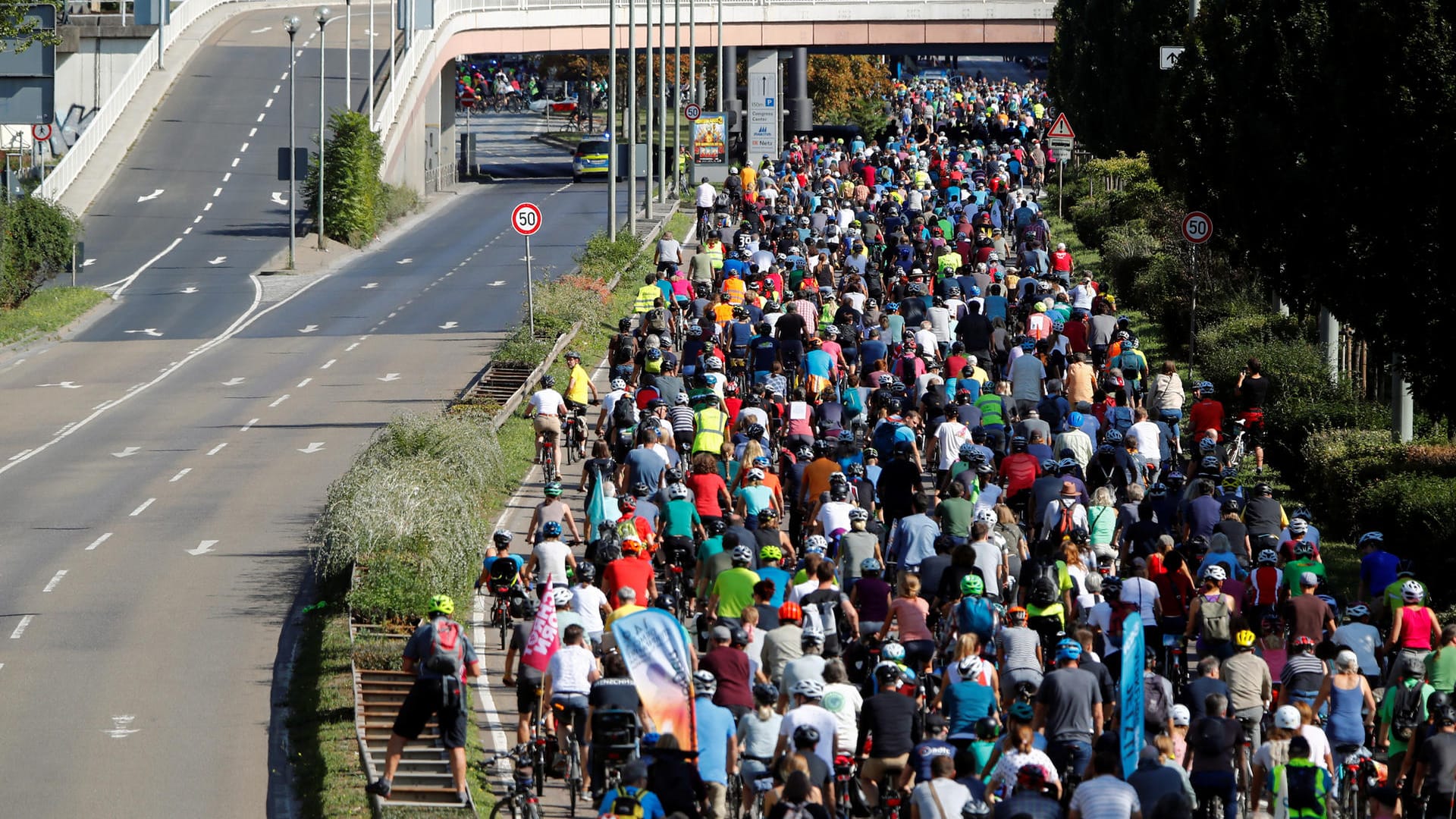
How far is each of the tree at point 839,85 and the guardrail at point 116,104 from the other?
30382mm

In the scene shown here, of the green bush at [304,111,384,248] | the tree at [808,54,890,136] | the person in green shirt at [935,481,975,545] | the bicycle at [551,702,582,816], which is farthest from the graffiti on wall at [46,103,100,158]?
the bicycle at [551,702,582,816]

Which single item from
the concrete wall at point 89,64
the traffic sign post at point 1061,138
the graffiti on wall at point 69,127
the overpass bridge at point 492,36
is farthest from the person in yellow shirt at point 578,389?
the concrete wall at point 89,64

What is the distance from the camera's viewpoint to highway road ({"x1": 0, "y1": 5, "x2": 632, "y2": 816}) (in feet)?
59.3

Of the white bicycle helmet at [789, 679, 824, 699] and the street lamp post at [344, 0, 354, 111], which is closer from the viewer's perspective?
the white bicycle helmet at [789, 679, 824, 699]

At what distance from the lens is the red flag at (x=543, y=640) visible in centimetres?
1545

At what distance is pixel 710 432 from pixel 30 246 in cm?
2991

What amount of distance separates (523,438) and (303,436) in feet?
13.8

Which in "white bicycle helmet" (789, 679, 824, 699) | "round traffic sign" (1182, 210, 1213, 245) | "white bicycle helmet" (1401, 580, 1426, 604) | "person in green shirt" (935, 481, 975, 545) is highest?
"round traffic sign" (1182, 210, 1213, 245)

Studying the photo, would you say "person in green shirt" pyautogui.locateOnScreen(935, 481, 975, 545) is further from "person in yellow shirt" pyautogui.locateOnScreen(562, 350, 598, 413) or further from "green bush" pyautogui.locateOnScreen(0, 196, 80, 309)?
"green bush" pyautogui.locateOnScreen(0, 196, 80, 309)

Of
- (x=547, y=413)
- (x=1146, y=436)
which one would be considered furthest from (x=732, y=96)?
(x=1146, y=436)

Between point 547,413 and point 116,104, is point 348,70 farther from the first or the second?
point 547,413

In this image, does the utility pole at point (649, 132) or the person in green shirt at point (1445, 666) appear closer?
the person in green shirt at point (1445, 666)

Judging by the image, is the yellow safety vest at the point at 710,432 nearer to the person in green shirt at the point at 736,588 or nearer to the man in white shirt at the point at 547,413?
Answer: the man in white shirt at the point at 547,413

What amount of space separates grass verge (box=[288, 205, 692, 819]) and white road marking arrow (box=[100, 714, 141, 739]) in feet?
4.31
